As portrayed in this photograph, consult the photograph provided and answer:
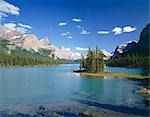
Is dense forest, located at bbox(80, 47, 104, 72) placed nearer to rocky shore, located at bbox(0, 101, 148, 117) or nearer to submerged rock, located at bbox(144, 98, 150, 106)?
submerged rock, located at bbox(144, 98, 150, 106)

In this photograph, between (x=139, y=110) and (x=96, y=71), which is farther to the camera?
(x=96, y=71)

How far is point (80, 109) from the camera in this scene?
3066cm

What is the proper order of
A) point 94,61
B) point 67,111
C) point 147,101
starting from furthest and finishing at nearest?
point 94,61 → point 147,101 → point 67,111

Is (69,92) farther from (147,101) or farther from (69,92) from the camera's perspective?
(147,101)

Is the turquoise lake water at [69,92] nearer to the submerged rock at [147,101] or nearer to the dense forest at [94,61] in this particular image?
the submerged rock at [147,101]

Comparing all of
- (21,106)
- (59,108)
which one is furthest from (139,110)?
(21,106)

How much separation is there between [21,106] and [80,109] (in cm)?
678

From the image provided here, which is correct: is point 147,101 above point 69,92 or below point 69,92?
below

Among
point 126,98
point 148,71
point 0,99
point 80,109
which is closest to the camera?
point 80,109

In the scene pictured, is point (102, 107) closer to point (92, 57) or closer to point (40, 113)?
point (40, 113)

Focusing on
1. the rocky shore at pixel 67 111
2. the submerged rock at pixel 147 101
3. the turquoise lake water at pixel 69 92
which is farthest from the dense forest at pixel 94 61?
the rocky shore at pixel 67 111

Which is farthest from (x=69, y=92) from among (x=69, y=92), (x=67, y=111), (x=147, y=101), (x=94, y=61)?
(x=94, y=61)

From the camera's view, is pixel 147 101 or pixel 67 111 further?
pixel 147 101

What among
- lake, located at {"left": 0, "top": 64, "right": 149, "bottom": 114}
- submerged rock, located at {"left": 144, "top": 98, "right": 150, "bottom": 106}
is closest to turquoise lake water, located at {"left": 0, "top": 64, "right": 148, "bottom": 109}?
lake, located at {"left": 0, "top": 64, "right": 149, "bottom": 114}
